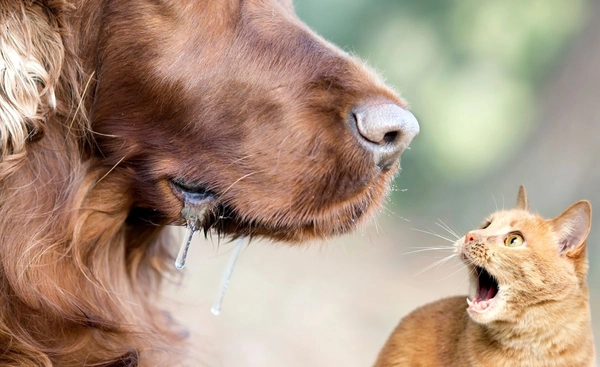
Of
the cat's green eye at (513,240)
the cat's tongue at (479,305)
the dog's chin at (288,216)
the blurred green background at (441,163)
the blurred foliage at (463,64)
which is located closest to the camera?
the cat's tongue at (479,305)

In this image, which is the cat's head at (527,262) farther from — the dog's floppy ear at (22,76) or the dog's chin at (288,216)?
the dog's floppy ear at (22,76)

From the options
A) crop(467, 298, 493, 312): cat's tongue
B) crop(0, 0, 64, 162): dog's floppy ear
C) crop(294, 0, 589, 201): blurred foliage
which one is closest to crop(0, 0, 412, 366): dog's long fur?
crop(0, 0, 64, 162): dog's floppy ear

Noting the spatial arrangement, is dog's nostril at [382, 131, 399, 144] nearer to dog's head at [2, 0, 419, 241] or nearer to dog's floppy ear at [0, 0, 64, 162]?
dog's head at [2, 0, 419, 241]

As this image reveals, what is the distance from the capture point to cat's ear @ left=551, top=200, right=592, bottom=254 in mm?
1526

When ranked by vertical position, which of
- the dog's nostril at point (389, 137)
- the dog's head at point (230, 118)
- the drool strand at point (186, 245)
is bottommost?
the drool strand at point (186, 245)

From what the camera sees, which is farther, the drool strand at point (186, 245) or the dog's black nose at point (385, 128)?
the drool strand at point (186, 245)

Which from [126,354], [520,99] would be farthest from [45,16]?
[520,99]

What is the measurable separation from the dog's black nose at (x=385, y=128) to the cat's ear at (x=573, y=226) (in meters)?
0.44

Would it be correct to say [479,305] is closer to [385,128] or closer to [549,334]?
[549,334]

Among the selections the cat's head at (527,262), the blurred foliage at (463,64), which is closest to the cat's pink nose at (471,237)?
the cat's head at (527,262)

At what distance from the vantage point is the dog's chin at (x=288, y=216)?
1882 mm

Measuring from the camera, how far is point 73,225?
1.98 meters

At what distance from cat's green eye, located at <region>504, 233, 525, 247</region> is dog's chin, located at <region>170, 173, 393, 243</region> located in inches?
16.7

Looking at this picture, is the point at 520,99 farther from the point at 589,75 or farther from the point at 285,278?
the point at 285,278
